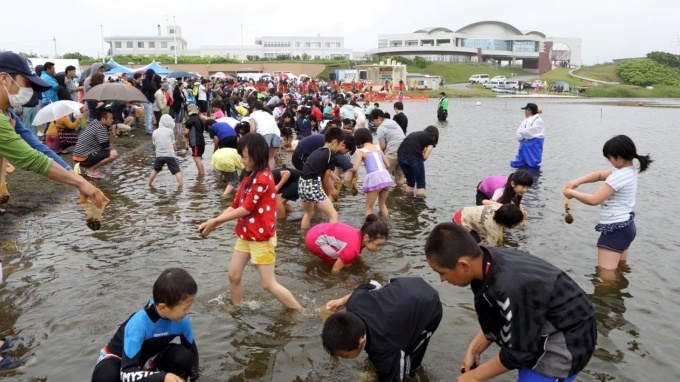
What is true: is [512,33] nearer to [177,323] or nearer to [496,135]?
[496,135]

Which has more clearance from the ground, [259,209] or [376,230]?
[259,209]

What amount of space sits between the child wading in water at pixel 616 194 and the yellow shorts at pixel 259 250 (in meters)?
3.20

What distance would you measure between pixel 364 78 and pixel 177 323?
219ft

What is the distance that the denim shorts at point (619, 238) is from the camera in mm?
5719

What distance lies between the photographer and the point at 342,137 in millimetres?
7512

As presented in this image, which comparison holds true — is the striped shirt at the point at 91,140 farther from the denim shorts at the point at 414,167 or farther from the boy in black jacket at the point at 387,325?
the boy in black jacket at the point at 387,325

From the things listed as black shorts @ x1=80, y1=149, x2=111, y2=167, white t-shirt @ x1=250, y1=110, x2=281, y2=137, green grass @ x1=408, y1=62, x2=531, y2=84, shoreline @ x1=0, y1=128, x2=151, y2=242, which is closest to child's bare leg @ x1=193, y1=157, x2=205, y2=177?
white t-shirt @ x1=250, y1=110, x2=281, y2=137

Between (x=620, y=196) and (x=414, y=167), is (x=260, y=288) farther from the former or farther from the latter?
(x=414, y=167)

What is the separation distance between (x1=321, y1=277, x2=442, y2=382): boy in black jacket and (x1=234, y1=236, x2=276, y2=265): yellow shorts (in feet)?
4.61

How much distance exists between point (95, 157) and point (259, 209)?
7639 mm

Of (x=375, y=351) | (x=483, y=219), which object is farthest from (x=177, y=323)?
(x=483, y=219)

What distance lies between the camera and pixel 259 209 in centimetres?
488

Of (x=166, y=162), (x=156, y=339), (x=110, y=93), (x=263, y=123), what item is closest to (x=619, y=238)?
(x=156, y=339)

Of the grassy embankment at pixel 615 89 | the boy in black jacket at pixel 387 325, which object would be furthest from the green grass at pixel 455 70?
the boy in black jacket at pixel 387 325
